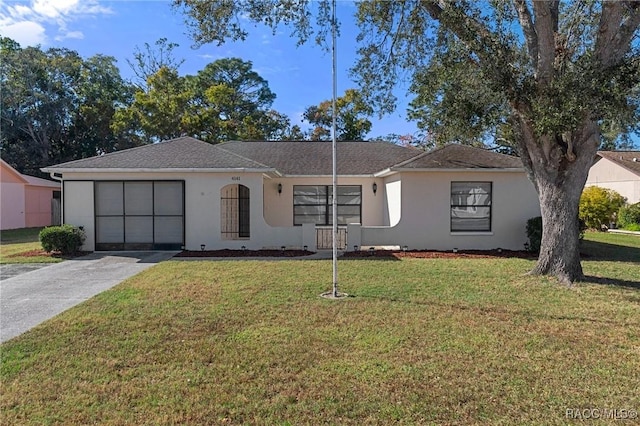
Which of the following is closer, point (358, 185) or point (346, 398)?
point (346, 398)

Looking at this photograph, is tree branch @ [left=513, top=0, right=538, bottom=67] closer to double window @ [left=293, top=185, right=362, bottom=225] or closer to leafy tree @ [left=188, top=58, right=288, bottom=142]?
double window @ [left=293, top=185, right=362, bottom=225]

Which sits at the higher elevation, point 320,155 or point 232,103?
point 232,103

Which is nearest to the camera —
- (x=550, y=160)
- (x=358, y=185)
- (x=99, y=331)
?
(x=99, y=331)

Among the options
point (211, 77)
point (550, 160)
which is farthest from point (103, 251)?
point (211, 77)

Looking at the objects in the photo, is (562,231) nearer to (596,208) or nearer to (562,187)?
(562,187)

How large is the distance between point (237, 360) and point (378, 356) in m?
1.65

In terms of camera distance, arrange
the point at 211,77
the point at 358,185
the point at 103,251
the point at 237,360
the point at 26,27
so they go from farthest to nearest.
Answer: the point at 211,77, the point at 358,185, the point at 103,251, the point at 26,27, the point at 237,360

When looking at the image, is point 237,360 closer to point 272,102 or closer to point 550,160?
point 550,160

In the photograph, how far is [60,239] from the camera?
1255 centimetres

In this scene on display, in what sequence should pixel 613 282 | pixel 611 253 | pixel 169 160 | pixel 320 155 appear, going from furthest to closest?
pixel 320 155
pixel 169 160
pixel 611 253
pixel 613 282

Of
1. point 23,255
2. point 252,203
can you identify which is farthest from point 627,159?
point 23,255

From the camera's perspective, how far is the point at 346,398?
3826 mm

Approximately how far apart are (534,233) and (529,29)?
7017 millimetres

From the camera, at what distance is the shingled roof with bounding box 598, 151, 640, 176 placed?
2696 centimetres
